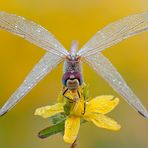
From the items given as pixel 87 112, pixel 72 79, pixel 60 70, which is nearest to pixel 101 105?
pixel 87 112

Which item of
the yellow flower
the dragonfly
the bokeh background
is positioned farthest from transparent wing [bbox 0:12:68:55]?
the bokeh background

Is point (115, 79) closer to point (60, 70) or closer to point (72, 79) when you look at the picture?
point (72, 79)

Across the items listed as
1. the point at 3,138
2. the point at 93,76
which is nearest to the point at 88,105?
the point at 3,138

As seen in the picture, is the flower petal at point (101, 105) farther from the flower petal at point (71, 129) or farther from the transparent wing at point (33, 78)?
the transparent wing at point (33, 78)

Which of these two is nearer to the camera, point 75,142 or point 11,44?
point 75,142

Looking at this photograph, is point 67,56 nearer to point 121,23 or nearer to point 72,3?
point 121,23
